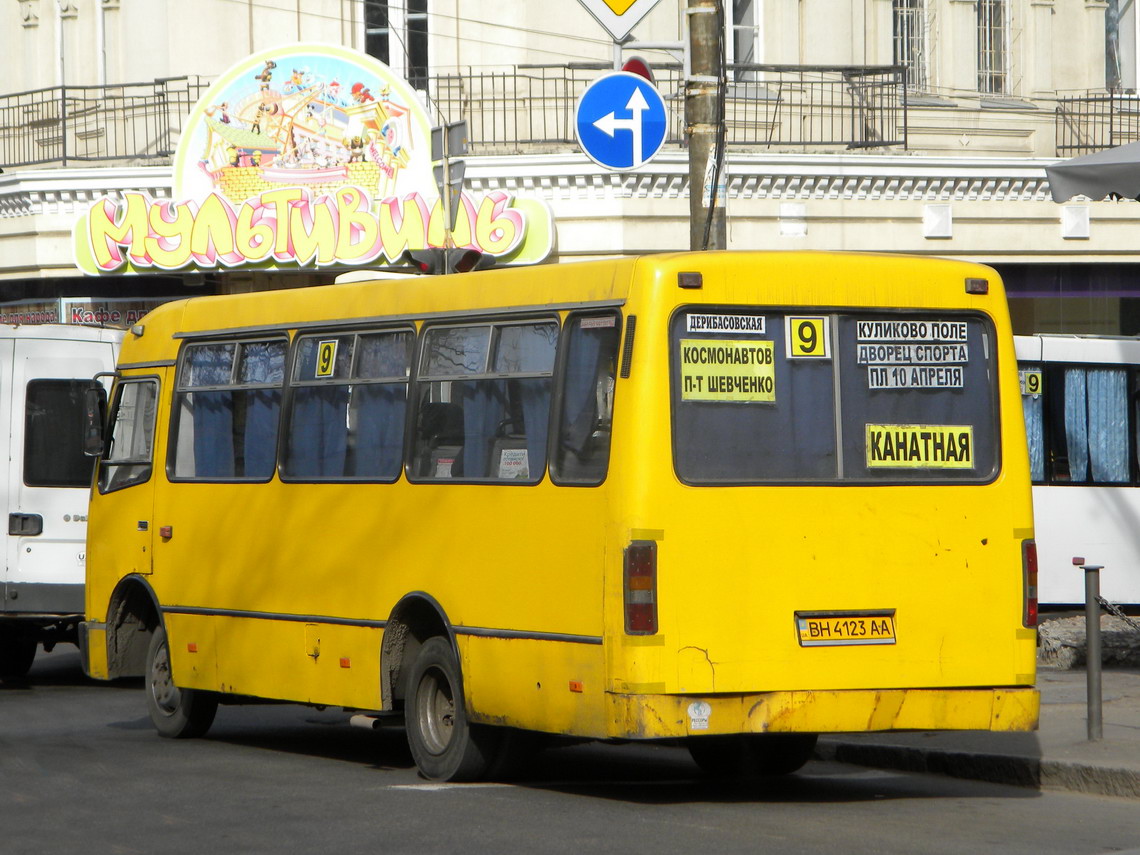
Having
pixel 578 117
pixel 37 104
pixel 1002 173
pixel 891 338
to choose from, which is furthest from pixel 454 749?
pixel 37 104

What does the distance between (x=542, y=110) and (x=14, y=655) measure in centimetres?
892

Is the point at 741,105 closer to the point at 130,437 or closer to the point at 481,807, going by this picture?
the point at 130,437

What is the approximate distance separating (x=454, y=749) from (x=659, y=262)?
2.74m

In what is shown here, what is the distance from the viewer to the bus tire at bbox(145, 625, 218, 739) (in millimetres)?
12086

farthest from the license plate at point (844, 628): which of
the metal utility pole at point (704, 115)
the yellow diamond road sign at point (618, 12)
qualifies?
the yellow diamond road sign at point (618, 12)

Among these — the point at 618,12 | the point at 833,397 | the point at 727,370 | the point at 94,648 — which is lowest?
the point at 94,648

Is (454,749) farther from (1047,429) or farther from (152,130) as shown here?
(152,130)

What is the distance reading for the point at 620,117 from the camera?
13.7m

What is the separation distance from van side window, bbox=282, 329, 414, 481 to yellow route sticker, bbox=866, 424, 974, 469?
258 centimetres

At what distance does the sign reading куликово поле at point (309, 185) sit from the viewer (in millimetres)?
21047

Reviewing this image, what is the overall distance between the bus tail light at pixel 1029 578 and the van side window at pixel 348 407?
3246 millimetres

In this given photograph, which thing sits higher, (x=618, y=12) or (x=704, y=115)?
(x=618, y=12)

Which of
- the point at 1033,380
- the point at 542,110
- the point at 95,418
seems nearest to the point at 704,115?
the point at 95,418

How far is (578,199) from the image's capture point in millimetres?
21188
